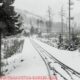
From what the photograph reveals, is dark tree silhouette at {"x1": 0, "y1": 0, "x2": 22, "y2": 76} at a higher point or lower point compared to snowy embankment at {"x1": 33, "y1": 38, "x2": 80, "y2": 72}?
higher

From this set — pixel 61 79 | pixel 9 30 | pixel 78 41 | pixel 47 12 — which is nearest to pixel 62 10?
pixel 47 12

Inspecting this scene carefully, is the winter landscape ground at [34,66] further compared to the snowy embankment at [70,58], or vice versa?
the snowy embankment at [70,58]

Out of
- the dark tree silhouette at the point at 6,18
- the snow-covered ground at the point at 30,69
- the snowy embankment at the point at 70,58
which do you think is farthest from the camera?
the snowy embankment at the point at 70,58

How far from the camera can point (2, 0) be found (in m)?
21.8

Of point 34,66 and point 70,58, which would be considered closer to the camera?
point 34,66

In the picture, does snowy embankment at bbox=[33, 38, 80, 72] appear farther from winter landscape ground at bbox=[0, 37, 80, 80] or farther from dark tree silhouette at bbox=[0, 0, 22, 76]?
dark tree silhouette at bbox=[0, 0, 22, 76]

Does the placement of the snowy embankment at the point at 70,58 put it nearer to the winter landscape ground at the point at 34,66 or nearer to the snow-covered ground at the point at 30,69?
the winter landscape ground at the point at 34,66

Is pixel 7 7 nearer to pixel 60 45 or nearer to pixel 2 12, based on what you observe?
pixel 2 12

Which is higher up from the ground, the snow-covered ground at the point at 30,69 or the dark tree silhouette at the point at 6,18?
the dark tree silhouette at the point at 6,18

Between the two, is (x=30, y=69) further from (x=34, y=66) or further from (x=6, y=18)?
(x=6, y=18)

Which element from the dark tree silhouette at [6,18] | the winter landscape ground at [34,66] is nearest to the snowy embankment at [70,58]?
the winter landscape ground at [34,66]

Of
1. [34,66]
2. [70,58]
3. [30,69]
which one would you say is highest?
[30,69]

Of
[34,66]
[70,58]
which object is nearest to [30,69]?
[34,66]

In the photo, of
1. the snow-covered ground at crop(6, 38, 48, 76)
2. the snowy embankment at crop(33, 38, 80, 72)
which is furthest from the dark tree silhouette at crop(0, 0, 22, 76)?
the snowy embankment at crop(33, 38, 80, 72)
